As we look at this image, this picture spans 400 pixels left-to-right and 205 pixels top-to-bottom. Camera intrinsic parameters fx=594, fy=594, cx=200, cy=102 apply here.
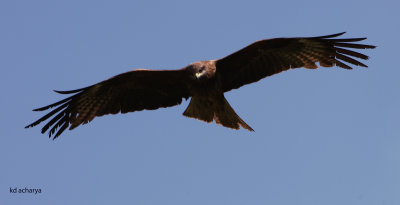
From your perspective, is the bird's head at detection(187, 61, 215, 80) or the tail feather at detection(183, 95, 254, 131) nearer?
the bird's head at detection(187, 61, 215, 80)

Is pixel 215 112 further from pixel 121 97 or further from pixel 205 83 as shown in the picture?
pixel 121 97

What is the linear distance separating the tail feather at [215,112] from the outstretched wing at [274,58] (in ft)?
1.51

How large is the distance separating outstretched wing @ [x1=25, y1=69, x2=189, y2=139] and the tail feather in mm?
408

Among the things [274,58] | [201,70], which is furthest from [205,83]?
[274,58]

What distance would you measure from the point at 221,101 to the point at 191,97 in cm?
54

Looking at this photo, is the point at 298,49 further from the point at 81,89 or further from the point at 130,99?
the point at 81,89

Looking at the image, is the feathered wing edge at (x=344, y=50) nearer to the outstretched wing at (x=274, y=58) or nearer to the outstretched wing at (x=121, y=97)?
the outstretched wing at (x=274, y=58)

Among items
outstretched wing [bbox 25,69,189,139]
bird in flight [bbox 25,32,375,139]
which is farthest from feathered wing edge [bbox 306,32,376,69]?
outstretched wing [bbox 25,69,189,139]

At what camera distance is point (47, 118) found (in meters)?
9.68

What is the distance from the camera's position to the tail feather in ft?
31.6

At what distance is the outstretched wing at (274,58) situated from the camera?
31.5ft

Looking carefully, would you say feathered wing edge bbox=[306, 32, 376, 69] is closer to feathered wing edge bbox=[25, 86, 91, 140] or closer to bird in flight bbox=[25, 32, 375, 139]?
bird in flight bbox=[25, 32, 375, 139]

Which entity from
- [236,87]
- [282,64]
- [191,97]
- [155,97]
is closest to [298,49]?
[282,64]

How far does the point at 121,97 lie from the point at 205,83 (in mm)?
1652
